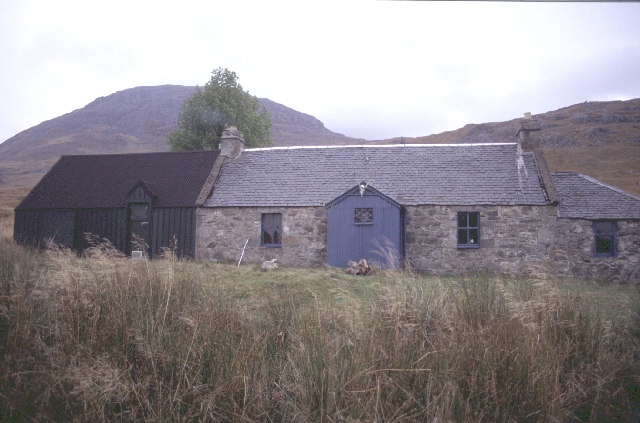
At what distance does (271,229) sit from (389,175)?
18.9 feet

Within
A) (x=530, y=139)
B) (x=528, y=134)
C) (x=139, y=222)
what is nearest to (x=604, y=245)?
(x=530, y=139)

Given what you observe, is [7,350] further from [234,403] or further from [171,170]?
[171,170]

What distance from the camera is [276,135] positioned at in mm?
111062

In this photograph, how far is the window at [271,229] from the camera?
56.1 ft

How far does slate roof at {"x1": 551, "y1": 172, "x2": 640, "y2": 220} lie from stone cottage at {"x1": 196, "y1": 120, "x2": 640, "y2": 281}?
38 millimetres

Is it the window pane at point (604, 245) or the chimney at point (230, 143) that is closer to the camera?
the window pane at point (604, 245)

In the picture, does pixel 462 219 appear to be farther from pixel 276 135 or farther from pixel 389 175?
pixel 276 135

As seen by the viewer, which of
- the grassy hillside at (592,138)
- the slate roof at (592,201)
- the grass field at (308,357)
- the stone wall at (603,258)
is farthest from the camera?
the grassy hillside at (592,138)

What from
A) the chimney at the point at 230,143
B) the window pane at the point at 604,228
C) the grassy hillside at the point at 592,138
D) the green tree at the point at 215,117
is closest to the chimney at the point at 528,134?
the window pane at the point at 604,228

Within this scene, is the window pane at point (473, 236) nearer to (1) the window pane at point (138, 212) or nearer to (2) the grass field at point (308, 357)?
(2) the grass field at point (308, 357)

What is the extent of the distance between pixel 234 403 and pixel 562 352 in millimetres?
3419

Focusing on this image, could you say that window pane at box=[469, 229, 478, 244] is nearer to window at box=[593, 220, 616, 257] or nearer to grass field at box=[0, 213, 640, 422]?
window at box=[593, 220, 616, 257]

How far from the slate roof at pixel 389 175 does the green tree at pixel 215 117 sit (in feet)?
36.4

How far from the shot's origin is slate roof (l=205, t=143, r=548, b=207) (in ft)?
53.7
